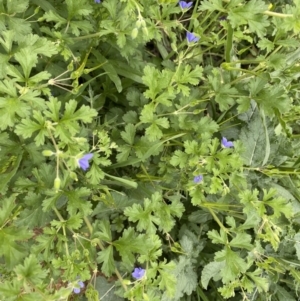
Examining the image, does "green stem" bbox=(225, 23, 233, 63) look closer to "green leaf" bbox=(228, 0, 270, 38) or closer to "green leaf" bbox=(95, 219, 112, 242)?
"green leaf" bbox=(228, 0, 270, 38)

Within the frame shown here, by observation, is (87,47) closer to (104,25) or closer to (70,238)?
(104,25)

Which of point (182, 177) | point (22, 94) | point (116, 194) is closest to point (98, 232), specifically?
point (116, 194)

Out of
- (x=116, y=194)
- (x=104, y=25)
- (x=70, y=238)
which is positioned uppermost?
(x=104, y=25)

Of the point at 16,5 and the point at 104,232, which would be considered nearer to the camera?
the point at 16,5

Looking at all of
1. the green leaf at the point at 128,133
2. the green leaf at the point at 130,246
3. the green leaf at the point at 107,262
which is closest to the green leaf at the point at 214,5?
the green leaf at the point at 128,133

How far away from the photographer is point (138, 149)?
2.03 m

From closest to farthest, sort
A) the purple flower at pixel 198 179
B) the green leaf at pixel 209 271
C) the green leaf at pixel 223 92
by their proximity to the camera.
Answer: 1. the purple flower at pixel 198 179
2. the green leaf at pixel 223 92
3. the green leaf at pixel 209 271

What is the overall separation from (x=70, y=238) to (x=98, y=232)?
0.29 meters

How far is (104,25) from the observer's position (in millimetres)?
1828

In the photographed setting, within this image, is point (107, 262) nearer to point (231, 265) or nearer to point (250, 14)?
point (231, 265)

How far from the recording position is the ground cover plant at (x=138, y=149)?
5.52 ft

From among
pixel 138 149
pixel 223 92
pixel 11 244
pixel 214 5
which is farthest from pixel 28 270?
pixel 214 5

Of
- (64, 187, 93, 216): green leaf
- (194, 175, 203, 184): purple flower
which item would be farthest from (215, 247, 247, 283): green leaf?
(64, 187, 93, 216): green leaf

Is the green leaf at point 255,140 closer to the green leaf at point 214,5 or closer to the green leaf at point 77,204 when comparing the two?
the green leaf at point 214,5
